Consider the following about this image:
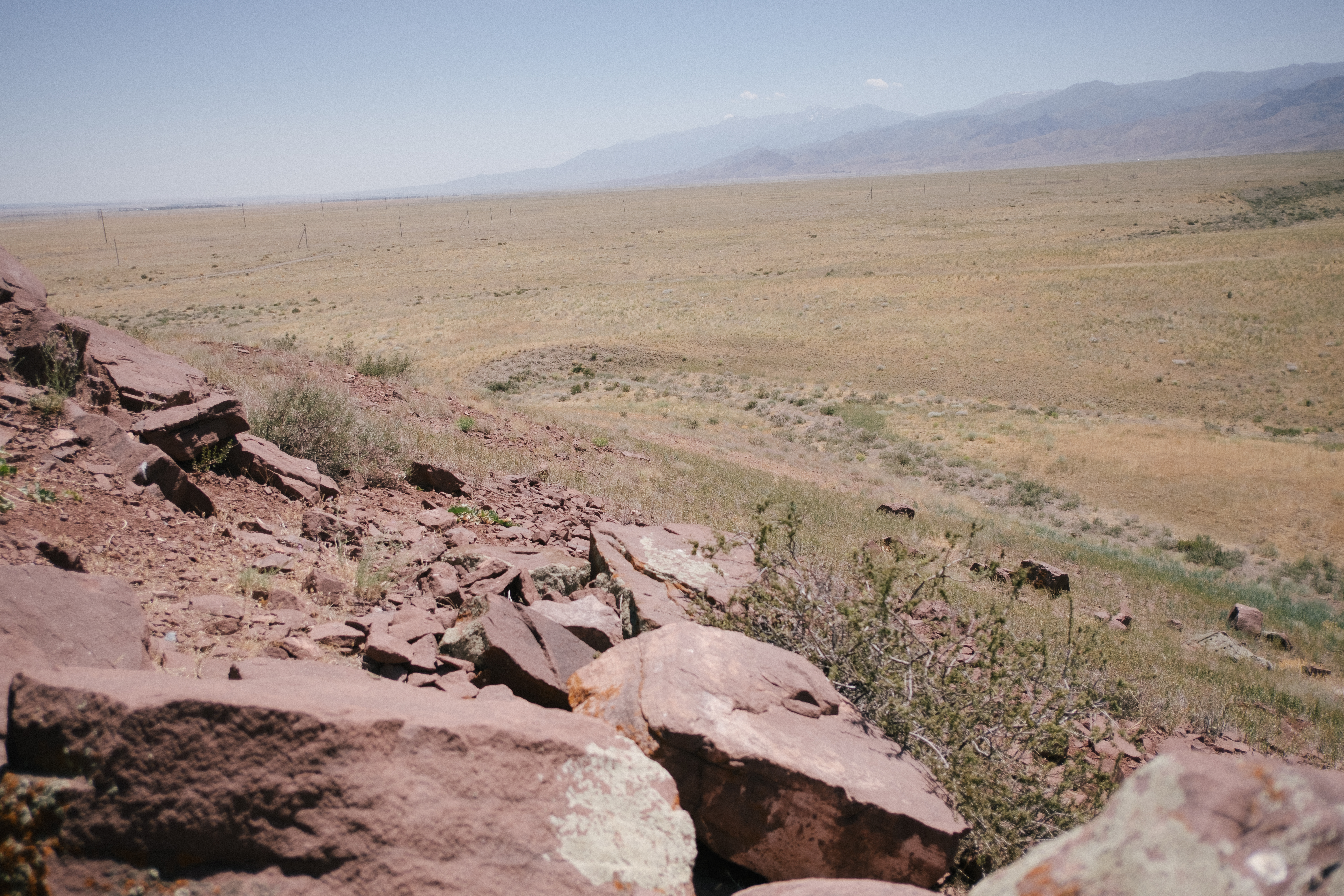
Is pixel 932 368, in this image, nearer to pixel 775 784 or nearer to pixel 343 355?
pixel 343 355

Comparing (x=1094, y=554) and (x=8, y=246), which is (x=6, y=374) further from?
(x=8, y=246)

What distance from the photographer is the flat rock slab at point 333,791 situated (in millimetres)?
2051

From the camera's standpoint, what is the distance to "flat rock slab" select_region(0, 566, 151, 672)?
2928 mm

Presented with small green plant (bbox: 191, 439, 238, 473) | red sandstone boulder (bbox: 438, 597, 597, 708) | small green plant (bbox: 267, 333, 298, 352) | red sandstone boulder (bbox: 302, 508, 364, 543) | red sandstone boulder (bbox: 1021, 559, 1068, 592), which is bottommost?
red sandstone boulder (bbox: 1021, 559, 1068, 592)

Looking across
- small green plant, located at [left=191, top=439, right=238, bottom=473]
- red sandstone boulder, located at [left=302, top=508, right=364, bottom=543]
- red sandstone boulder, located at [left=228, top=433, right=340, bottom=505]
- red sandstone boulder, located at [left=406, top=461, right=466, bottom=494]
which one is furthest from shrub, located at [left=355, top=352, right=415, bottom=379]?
red sandstone boulder, located at [left=302, top=508, right=364, bottom=543]

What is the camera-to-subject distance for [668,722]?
315 centimetres

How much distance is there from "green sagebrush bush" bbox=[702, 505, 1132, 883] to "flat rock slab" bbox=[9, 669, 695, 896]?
192cm

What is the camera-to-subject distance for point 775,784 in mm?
3084

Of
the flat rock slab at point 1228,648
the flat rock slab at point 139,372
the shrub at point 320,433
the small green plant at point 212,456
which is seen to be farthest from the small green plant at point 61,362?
the flat rock slab at point 1228,648

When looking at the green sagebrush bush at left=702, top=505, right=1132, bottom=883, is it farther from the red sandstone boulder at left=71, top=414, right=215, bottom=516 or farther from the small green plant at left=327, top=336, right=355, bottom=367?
the small green plant at left=327, top=336, right=355, bottom=367

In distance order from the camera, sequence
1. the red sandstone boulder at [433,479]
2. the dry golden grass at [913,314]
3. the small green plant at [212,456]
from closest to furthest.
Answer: the small green plant at [212,456] < the red sandstone boulder at [433,479] < the dry golden grass at [913,314]

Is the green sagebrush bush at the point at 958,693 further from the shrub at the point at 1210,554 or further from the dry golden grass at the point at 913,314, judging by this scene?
the dry golden grass at the point at 913,314

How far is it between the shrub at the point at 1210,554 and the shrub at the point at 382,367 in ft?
53.1

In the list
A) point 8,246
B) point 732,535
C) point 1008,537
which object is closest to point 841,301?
point 1008,537
